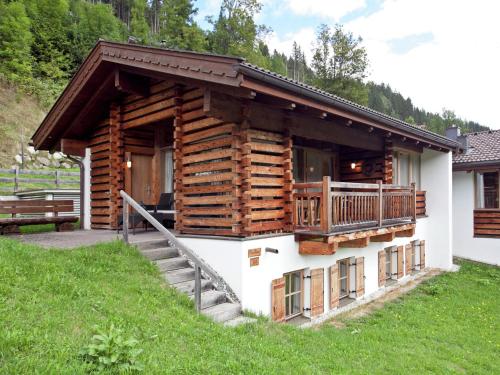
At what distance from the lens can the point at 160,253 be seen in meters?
6.69

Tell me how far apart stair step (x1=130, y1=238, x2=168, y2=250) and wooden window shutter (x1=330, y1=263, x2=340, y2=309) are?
3.57m

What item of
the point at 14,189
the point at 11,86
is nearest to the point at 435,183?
the point at 14,189

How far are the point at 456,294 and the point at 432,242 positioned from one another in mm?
3217

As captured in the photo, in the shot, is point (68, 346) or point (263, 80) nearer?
point (68, 346)

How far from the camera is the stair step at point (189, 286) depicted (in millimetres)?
5816

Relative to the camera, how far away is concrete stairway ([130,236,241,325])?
5645mm

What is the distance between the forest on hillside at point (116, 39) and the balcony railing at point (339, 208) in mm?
21551

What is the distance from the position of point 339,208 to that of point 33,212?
789 centimetres

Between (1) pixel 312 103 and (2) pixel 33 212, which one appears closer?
(1) pixel 312 103

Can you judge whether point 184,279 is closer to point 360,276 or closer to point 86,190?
point 360,276

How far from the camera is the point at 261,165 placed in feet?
22.6

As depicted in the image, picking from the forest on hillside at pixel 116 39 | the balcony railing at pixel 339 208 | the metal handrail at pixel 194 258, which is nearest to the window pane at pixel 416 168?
the balcony railing at pixel 339 208

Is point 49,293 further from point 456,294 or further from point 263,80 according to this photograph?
point 456,294

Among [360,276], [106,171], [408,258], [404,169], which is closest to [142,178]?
[106,171]
